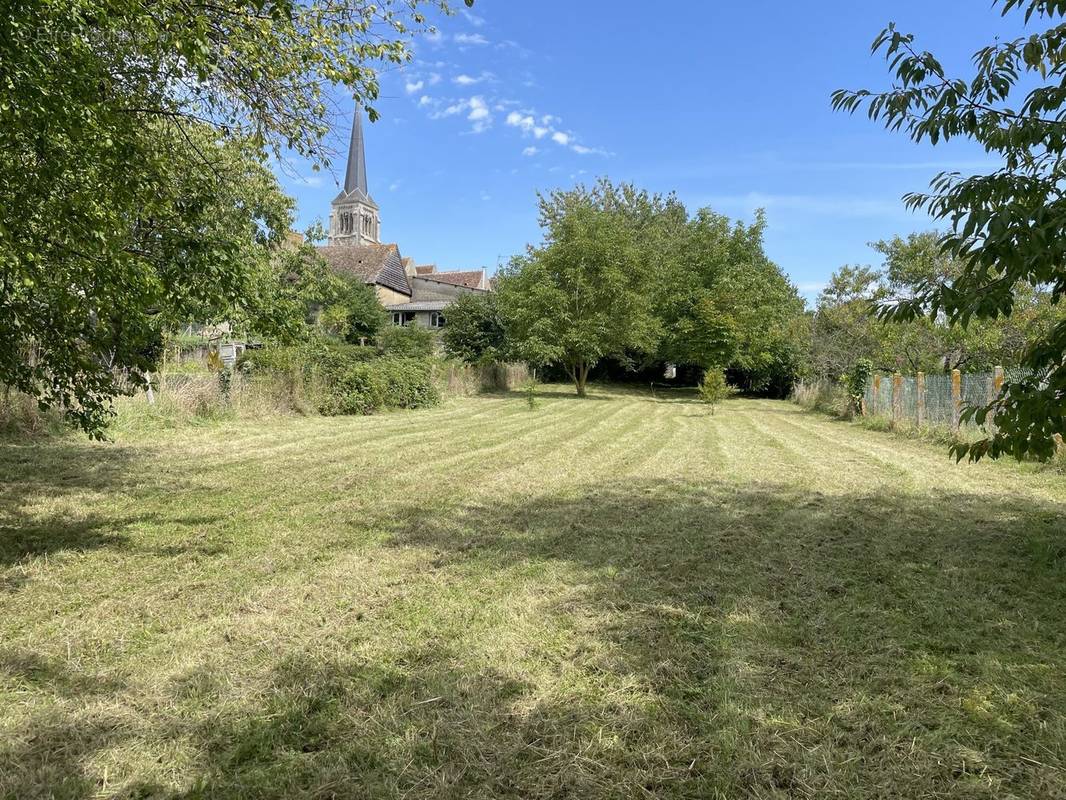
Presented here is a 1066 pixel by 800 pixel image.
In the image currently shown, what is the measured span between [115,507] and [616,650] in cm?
536

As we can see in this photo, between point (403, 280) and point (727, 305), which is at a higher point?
point (403, 280)

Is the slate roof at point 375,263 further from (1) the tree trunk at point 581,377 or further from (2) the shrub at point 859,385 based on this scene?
(2) the shrub at point 859,385

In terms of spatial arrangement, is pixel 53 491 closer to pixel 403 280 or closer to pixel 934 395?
pixel 934 395

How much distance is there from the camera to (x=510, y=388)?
3075 centimetres

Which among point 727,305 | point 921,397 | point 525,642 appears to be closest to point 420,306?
point 727,305

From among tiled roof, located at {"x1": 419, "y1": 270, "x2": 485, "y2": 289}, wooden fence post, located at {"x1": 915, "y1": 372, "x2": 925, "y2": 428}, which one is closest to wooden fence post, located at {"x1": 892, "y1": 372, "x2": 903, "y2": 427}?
wooden fence post, located at {"x1": 915, "y1": 372, "x2": 925, "y2": 428}

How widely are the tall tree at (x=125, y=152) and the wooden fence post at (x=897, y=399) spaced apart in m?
13.8

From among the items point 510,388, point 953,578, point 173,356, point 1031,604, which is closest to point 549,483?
point 953,578

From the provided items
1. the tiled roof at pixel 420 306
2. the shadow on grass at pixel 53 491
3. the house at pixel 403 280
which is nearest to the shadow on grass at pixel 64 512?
the shadow on grass at pixel 53 491

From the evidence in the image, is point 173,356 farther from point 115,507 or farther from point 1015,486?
point 1015,486

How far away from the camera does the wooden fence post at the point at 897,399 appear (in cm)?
1491

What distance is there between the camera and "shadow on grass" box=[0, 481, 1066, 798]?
2178mm

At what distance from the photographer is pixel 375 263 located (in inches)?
2002

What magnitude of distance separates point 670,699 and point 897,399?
593 inches
